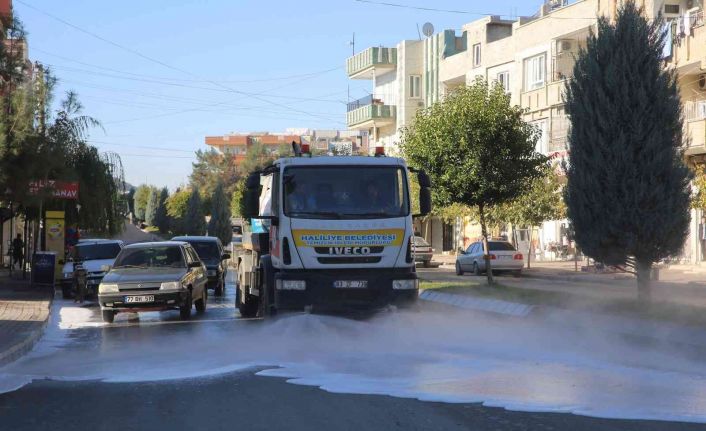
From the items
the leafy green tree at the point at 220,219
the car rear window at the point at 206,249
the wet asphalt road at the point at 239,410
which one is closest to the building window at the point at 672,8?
the car rear window at the point at 206,249

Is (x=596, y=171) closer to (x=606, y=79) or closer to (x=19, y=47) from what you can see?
(x=606, y=79)

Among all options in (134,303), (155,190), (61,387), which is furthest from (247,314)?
(155,190)

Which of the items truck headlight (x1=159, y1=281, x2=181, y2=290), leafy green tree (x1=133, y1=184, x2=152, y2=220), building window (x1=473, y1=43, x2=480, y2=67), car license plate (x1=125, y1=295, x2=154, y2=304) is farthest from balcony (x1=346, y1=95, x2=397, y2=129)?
leafy green tree (x1=133, y1=184, x2=152, y2=220)

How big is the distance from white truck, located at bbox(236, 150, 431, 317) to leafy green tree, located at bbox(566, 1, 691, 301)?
11.9ft

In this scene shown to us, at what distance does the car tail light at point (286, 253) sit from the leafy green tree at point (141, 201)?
5778 inches

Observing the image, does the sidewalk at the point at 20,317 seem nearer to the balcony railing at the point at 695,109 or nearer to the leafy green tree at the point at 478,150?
the leafy green tree at the point at 478,150

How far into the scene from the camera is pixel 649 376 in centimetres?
1093

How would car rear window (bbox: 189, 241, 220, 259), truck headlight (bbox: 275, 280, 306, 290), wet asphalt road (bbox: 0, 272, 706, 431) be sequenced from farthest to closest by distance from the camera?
car rear window (bbox: 189, 241, 220, 259)
truck headlight (bbox: 275, 280, 306, 290)
wet asphalt road (bbox: 0, 272, 706, 431)

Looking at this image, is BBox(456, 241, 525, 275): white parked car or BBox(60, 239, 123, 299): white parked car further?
BBox(456, 241, 525, 275): white parked car

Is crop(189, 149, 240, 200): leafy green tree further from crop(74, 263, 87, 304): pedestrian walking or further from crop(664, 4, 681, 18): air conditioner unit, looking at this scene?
crop(74, 263, 87, 304): pedestrian walking

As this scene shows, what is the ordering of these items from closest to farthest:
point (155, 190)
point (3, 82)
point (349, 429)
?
point (349, 429) < point (3, 82) < point (155, 190)

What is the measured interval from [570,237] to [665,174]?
7.69 ft

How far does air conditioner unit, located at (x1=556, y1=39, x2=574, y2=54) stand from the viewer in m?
46.6

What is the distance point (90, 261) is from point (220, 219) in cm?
6664
